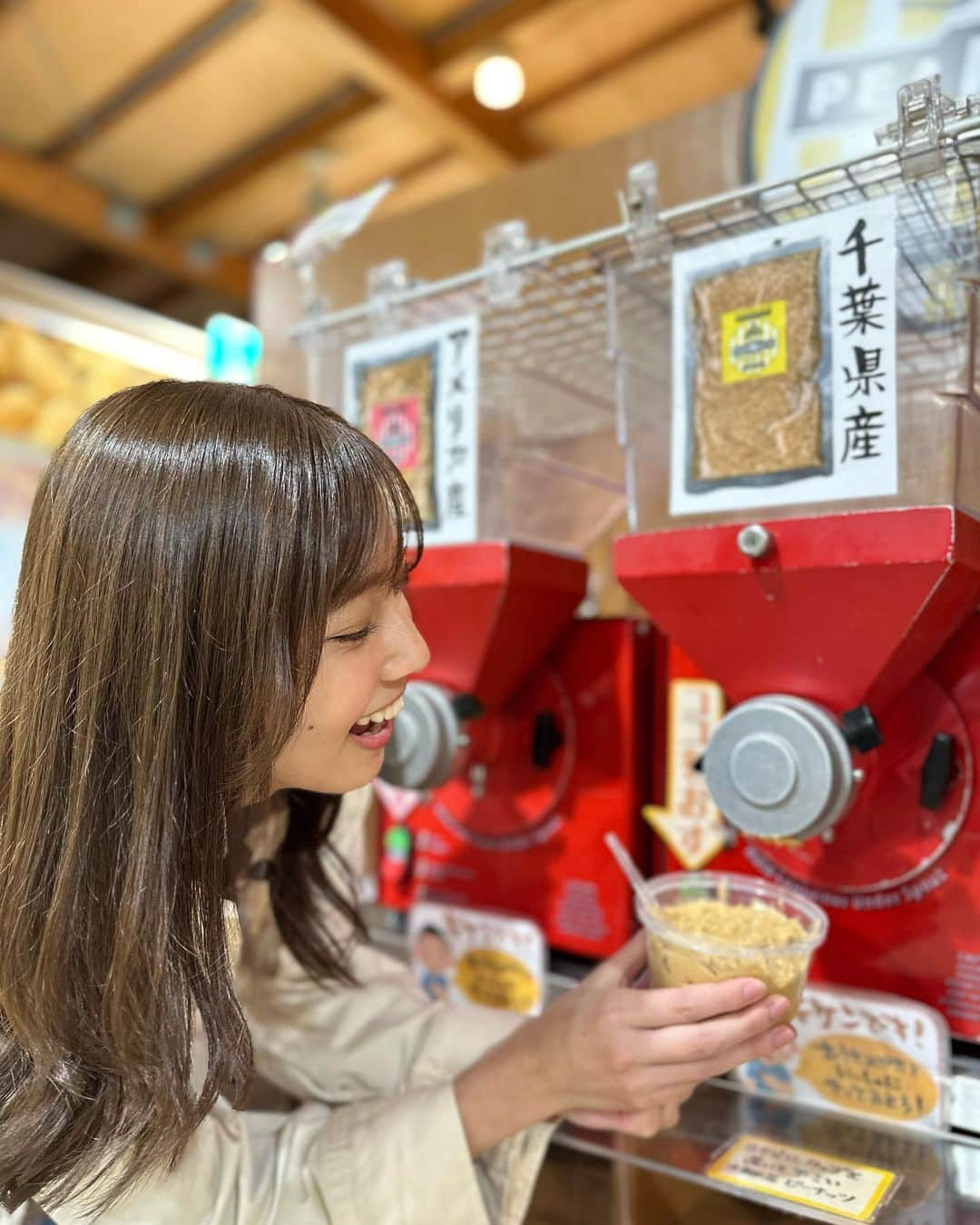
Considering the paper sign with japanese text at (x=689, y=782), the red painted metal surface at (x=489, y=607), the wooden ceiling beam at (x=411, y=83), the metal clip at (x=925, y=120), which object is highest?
the wooden ceiling beam at (x=411, y=83)

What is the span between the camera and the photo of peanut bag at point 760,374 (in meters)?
0.87

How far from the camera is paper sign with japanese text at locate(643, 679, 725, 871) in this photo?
1.09 metres

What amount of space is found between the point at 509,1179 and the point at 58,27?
324cm

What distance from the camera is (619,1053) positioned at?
0.82 meters

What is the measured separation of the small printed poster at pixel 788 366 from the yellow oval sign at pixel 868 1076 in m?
0.52

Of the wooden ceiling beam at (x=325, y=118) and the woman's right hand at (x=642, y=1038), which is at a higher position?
the wooden ceiling beam at (x=325, y=118)

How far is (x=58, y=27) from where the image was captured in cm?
288

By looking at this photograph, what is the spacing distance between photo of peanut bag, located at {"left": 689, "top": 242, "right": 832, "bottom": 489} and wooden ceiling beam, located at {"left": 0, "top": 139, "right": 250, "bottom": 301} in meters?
3.50

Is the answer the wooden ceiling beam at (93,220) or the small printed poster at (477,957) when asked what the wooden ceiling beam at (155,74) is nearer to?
the wooden ceiling beam at (93,220)

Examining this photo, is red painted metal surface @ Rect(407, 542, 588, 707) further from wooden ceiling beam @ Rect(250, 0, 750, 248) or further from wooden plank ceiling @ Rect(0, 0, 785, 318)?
wooden ceiling beam @ Rect(250, 0, 750, 248)

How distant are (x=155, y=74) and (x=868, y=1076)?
3384 millimetres

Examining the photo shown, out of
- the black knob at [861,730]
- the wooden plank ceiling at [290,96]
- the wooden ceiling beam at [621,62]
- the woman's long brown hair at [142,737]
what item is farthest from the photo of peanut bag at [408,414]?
the wooden ceiling beam at [621,62]

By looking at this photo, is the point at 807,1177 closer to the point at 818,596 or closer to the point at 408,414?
the point at 818,596

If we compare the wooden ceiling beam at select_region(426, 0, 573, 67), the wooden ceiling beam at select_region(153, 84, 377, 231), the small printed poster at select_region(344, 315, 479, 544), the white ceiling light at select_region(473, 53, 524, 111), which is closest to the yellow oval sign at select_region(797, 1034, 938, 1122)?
the small printed poster at select_region(344, 315, 479, 544)
